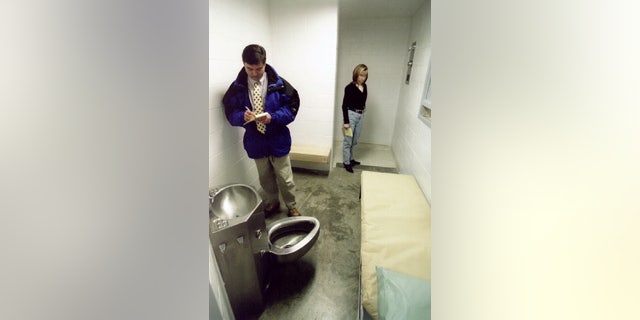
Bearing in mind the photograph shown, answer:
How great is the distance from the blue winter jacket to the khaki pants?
95 mm

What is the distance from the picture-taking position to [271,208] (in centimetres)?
225

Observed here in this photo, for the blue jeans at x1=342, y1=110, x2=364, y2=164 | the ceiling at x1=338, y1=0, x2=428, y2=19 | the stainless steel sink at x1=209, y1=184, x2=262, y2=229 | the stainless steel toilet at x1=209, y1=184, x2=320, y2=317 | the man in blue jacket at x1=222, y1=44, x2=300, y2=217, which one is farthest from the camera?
the blue jeans at x1=342, y1=110, x2=364, y2=164

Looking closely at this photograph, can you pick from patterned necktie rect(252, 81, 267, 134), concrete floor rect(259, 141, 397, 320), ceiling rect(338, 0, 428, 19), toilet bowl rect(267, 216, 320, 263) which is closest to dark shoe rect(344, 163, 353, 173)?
concrete floor rect(259, 141, 397, 320)

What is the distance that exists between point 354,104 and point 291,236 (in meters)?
2.02

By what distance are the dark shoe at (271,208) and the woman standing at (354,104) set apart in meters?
1.38

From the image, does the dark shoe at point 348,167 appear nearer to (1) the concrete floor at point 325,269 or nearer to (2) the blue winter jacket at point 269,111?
(1) the concrete floor at point 325,269

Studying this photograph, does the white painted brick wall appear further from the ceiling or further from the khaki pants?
the khaki pants

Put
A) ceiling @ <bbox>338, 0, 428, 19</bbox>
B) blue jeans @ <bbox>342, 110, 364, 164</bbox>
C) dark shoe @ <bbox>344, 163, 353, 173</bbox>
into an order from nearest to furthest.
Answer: ceiling @ <bbox>338, 0, 428, 19</bbox> < blue jeans @ <bbox>342, 110, 364, 164</bbox> < dark shoe @ <bbox>344, 163, 353, 173</bbox>

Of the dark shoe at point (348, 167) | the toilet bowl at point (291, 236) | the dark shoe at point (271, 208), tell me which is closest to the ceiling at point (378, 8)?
the dark shoe at point (348, 167)

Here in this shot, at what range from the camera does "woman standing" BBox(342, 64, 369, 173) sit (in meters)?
2.93

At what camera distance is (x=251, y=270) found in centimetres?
117
